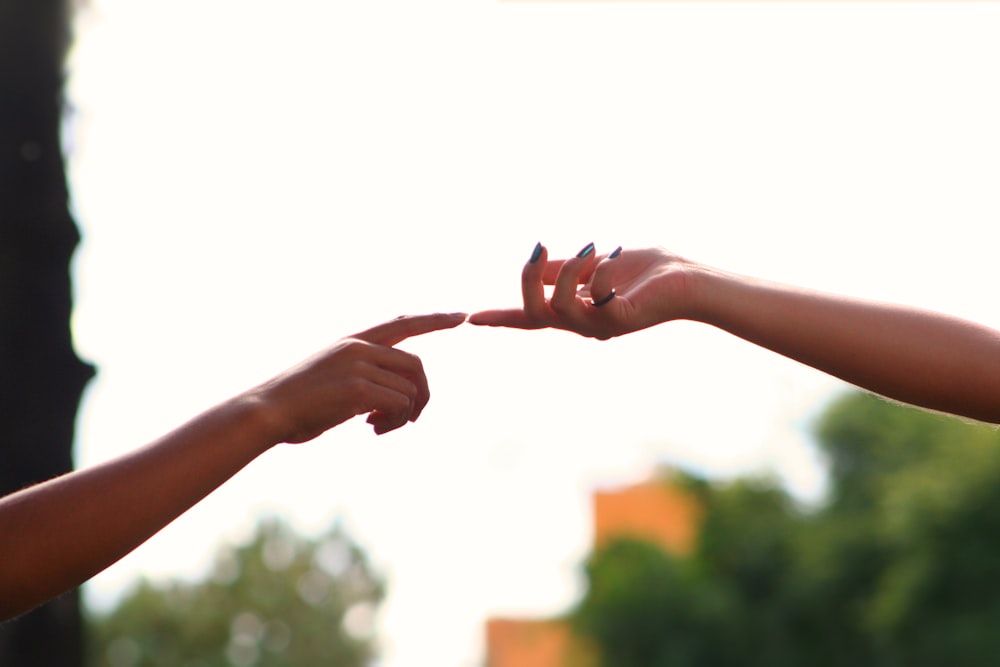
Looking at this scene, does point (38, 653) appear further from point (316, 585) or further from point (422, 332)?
point (316, 585)

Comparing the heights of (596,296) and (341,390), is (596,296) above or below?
above

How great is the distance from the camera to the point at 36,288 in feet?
18.6

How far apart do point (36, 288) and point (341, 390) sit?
4.05m

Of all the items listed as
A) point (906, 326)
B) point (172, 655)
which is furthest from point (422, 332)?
point (172, 655)


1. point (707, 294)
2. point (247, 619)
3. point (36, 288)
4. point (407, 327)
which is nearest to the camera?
point (407, 327)

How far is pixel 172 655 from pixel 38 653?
41981 mm

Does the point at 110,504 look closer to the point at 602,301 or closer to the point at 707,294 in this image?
the point at 602,301

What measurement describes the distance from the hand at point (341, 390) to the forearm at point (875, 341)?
0.56 m

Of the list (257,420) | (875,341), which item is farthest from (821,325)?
(257,420)

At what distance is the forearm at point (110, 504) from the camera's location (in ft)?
6.39

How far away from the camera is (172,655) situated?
45406mm

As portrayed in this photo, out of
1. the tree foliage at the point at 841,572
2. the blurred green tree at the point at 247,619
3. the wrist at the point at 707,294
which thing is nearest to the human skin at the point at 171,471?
the wrist at the point at 707,294

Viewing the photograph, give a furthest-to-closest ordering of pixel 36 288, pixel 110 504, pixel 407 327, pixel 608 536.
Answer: pixel 608 536, pixel 36 288, pixel 407 327, pixel 110 504

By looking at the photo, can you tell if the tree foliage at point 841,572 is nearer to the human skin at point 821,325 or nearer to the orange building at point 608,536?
the orange building at point 608,536
